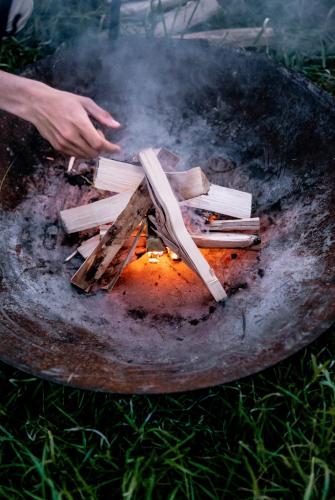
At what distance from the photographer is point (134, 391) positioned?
1.47 meters

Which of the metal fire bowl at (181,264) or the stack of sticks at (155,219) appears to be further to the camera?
the stack of sticks at (155,219)

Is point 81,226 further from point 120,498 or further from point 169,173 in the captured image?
point 120,498

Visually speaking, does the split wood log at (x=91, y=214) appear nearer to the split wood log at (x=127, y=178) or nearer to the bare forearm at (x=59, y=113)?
the split wood log at (x=127, y=178)

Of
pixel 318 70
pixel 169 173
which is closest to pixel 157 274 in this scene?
pixel 169 173

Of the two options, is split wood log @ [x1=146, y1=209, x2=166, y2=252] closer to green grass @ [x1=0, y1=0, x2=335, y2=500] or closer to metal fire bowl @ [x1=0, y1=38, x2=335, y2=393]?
metal fire bowl @ [x1=0, y1=38, x2=335, y2=393]

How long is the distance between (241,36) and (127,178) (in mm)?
1749

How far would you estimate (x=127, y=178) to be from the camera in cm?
210

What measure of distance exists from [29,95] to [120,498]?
1427 mm

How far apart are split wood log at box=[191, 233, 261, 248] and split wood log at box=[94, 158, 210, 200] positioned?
0.66 feet

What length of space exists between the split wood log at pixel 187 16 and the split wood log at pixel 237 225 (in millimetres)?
1611

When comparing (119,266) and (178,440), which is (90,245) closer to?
(119,266)

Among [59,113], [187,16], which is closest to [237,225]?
[59,113]

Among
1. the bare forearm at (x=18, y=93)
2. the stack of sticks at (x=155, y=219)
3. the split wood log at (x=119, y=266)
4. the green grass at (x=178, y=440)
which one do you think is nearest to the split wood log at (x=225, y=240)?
the stack of sticks at (x=155, y=219)

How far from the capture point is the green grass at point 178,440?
1678 millimetres
